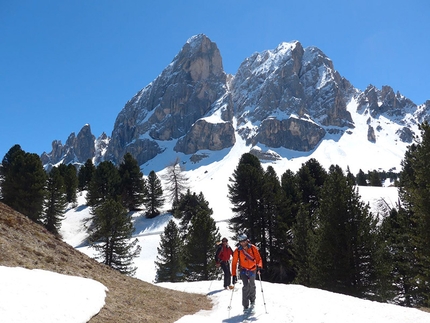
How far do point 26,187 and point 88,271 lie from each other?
2986 cm

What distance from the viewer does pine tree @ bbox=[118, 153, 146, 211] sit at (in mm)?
55156

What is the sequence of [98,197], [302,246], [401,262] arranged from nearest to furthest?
[401,262], [302,246], [98,197]

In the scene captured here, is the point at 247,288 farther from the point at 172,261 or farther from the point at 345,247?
the point at 172,261

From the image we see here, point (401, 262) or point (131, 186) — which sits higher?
point (131, 186)

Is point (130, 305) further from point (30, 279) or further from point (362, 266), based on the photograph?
point (362, 266)

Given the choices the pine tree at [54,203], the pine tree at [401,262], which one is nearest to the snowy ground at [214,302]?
the pine tree at [401,262]

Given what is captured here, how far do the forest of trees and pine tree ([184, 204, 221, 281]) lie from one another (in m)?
0.09

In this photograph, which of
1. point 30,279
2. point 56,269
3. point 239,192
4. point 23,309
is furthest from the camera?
point 239,192

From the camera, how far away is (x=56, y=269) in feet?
31.2

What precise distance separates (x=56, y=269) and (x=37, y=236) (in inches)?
118

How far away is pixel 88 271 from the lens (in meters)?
11.3

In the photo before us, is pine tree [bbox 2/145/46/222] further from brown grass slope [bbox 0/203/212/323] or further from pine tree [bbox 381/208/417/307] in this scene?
pine tree [bbox 381/208/417/307]

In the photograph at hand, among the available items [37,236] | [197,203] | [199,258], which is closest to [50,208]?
[197,203]

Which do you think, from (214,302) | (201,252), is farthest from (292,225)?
(214,302)
